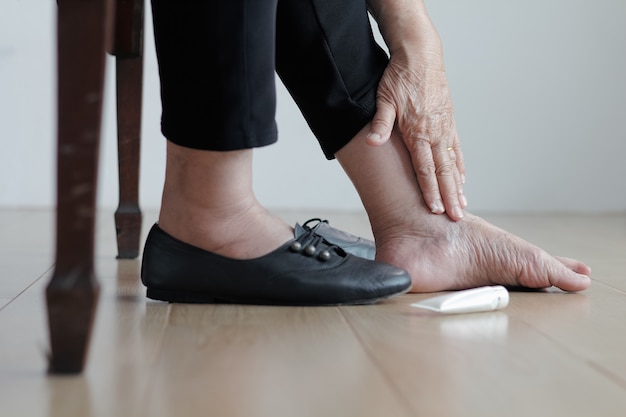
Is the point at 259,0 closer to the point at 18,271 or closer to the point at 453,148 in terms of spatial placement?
the point at 453,148

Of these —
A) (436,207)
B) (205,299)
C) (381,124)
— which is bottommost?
(205,299)

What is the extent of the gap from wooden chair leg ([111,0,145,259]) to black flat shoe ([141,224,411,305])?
0.46 m

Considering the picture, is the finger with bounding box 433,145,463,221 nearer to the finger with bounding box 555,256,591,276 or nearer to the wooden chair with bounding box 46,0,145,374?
the finger with bounding box 555,256,591,276

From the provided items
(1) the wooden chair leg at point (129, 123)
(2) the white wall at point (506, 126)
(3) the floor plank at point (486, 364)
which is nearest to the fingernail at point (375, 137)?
(3) the floor plank at point (486, 364)

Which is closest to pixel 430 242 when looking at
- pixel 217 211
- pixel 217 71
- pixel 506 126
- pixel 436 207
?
pixel 436 207

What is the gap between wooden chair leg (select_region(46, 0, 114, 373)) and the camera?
0.55 meters

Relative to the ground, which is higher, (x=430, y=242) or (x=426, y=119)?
(x=426, y=119)

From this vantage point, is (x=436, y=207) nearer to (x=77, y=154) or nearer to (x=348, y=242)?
(x=348, y=242)

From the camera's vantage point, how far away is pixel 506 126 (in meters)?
2.69

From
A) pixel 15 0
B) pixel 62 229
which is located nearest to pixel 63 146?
pixel 62 229

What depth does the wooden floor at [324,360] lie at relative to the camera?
1.81 ft

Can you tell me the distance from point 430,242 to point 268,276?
0.82 feet

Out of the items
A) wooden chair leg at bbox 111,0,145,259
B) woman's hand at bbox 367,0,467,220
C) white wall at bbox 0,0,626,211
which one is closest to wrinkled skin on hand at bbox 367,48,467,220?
woman's hand at bbox 367,0,467,220

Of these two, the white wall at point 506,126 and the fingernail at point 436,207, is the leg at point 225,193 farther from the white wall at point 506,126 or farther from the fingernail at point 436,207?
the white wall at point 506,126
